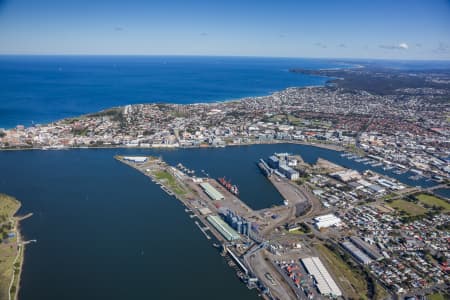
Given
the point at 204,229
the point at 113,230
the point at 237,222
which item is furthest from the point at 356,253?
the point at 113,230

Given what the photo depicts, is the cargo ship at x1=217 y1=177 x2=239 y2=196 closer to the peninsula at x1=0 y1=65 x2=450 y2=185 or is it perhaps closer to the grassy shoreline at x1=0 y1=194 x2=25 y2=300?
the peninsula at x1=0 y1=65 x2=450 y2=185

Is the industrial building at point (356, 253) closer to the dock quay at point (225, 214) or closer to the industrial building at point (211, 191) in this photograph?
the dock quay at point (225, 214)

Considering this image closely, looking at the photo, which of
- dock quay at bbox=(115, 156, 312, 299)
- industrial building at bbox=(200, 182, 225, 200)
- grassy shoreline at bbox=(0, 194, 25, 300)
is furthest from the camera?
industrial building at bbox=(200, 182, 225, 200)

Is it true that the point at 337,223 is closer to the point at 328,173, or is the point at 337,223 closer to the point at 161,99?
the point at 328,173

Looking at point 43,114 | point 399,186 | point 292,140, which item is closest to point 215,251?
point 399,186

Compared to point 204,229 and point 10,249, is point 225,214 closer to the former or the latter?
point 204,229

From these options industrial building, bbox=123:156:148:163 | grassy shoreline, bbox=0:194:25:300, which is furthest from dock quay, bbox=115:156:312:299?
grassy shoreline, bbox=0:194:25:300

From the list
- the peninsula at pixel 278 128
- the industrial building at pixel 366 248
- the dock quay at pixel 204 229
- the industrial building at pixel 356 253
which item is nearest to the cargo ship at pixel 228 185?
the dock quay at pixel 204 229
